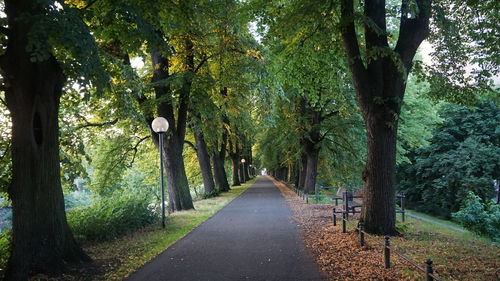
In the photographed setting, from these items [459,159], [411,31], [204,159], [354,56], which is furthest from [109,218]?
[459,159]

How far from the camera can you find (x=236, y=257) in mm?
8008

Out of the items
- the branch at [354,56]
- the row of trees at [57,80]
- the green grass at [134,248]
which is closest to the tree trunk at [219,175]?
the row of trees at [57,80]

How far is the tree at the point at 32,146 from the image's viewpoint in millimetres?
6398

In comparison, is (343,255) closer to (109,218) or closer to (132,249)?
(132,249)

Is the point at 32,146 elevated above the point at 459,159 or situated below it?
below

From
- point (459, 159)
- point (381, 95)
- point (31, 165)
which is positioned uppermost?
point (381, 95)

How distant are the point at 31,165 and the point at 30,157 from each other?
0.15 m

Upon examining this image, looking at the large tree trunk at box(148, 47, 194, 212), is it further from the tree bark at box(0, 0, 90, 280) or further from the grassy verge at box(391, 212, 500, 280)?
the grassy verge at box(391, 212, 500, 280)

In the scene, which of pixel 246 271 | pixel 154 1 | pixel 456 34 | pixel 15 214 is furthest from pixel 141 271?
pixel 456 34

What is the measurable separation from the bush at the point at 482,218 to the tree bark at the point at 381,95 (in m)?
2.23

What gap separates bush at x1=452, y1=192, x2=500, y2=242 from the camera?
944cm

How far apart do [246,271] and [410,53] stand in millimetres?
6872

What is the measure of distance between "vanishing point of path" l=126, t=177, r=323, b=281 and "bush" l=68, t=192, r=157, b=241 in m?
1.94

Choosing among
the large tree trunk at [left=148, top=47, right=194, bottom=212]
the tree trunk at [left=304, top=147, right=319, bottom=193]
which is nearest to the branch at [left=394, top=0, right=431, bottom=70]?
the large tree trunk at [left=148, top=47, right=194, bottom=212]
